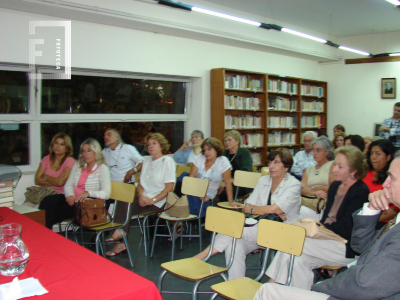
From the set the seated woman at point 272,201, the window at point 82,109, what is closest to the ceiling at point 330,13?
the window at point 82,109

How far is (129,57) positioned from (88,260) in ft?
13.9

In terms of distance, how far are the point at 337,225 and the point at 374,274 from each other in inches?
45.2

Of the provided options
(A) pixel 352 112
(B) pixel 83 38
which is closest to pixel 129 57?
(B) pixel 83 38

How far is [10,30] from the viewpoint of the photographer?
4496 mm

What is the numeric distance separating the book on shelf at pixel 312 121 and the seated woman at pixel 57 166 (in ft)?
19.2

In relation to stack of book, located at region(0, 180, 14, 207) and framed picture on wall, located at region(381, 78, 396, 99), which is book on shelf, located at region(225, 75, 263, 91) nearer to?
framed picture on wall, located at region(381, 78, 396, 99)

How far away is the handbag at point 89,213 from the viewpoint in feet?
12.0

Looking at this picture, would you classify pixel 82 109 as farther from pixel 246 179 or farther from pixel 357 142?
pixel 357 142

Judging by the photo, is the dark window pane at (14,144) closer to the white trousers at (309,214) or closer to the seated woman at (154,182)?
the seated woman at (154,182)

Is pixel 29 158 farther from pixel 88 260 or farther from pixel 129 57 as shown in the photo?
pixel 88 260

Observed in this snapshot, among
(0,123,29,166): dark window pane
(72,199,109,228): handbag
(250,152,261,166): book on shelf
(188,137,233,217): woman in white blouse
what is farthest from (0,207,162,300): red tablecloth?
(250,152,261,166): book on shelf

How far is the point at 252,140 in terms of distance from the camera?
7.33 meters

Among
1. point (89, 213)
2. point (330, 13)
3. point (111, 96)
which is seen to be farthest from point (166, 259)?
point (330, 13)

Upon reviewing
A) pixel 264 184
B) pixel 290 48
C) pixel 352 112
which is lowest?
pixel 264 184
